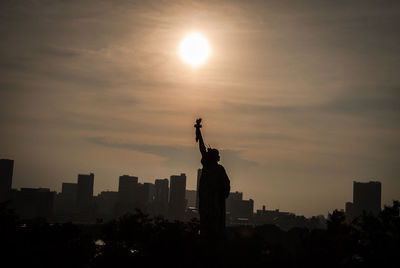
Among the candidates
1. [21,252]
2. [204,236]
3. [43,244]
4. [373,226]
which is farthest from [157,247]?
[373,226]

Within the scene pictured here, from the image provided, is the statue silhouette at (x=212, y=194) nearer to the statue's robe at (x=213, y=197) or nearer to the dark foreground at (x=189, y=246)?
the statue's robe at (x=213, y=197)

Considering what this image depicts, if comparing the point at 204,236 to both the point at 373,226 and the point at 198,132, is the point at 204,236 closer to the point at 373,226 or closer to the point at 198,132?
the point at 198,132

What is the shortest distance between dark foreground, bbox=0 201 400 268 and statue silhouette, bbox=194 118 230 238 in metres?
0.50

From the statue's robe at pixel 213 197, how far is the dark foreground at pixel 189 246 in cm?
47

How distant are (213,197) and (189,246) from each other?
2484mm

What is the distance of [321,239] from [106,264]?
9997 mm

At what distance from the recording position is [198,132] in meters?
19.8

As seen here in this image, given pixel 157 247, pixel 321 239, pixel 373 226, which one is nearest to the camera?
pixel 157 247

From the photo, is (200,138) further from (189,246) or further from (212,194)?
(189,246)

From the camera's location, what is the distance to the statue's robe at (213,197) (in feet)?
63.2

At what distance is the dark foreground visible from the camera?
2039cm

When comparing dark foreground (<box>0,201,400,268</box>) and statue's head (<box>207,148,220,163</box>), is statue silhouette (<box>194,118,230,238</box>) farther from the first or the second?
dark foreground (<box>0,201,400,268</box>)

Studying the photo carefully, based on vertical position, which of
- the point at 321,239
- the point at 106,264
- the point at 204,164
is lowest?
the point at 106,264

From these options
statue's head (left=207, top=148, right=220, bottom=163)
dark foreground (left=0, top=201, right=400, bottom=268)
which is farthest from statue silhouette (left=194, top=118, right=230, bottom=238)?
dark foreground (left=0, top=201, right=400, bottom=268)
